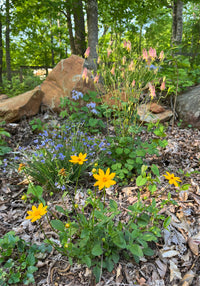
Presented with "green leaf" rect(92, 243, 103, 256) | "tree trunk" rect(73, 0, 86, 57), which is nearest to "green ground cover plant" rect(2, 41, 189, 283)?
"green leaf" rect(92, 243, 103, 256)

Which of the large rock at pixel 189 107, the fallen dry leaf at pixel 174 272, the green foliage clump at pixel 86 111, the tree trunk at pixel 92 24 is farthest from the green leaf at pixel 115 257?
the tree trunk at pixel 92 24

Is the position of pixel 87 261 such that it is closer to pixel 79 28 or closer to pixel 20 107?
pixel 20 107

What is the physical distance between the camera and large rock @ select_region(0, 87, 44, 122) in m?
3.33

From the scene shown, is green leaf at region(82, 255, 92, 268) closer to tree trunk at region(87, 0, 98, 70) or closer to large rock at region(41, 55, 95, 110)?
large rock at region(41, 55, 95, 110)

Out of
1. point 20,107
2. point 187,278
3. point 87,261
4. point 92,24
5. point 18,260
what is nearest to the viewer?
point 87,261

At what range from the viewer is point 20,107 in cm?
336

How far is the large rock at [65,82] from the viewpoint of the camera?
144 inches

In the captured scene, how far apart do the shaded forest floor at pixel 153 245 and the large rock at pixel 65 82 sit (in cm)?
177

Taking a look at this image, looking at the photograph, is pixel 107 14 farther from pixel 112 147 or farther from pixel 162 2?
pixel 112 147

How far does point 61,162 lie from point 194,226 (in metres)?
1.32

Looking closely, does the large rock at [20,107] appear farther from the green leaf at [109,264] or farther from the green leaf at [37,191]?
the green leaf at [109,264]

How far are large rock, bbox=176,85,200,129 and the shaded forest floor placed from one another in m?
1.14

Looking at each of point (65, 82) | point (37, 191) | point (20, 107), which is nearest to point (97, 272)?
point (37, 191)

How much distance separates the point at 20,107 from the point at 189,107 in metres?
2.88
